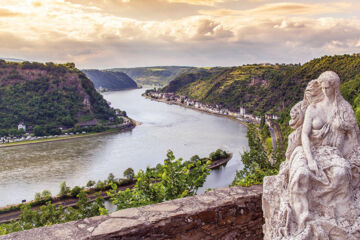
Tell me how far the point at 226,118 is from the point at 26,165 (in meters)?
41.0

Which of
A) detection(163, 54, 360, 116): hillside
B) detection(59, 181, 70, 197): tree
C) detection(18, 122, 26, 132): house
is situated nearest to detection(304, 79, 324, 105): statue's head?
detection(163, 54, 360, 116): hillside

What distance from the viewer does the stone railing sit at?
8.16 feet

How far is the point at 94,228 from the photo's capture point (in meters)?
2.52

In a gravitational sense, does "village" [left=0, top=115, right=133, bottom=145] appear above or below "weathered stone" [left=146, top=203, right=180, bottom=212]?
below

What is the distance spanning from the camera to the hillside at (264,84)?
40.6 meters

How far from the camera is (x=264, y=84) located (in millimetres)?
72875

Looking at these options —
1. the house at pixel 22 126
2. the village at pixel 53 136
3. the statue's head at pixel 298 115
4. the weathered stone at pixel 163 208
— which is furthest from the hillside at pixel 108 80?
the statue's head at pixel 298 115

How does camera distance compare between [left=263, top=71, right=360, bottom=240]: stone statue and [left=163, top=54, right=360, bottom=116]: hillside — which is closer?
[left=263, top=71, right=360, bottom=240]: stone statue

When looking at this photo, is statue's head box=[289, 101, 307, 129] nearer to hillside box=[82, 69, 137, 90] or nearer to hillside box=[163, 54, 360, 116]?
hillside box=[163, 54, 360, 116]

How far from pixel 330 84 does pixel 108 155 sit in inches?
1348

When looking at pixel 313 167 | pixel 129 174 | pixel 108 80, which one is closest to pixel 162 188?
pixel 313 167

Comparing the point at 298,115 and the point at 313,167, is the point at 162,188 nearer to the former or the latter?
the point at 298,115

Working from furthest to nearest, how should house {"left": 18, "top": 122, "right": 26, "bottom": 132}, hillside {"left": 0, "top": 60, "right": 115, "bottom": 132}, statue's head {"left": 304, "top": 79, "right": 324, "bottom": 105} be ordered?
hillside {"left": 0, "top": 60, "right": 115, "bottom": 132} < house {"left": 18, "top": 122, "right": 26, "bottom": 132} < statue's head {"left": 304, "top": 79, "right": 324, "bottom": 105}

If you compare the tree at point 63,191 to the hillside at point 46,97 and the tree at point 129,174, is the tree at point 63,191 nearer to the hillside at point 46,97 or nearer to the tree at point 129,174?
the tree at point 129,174
